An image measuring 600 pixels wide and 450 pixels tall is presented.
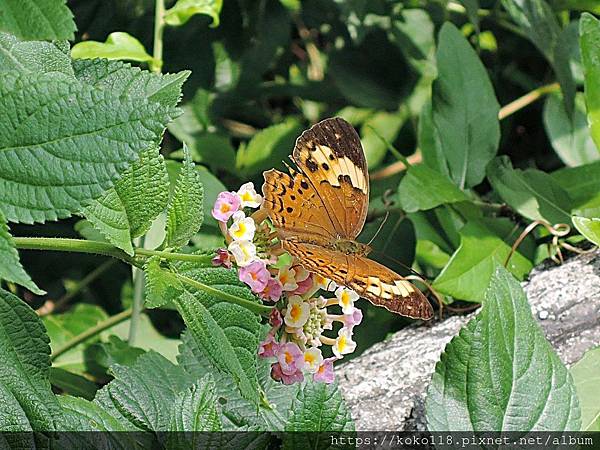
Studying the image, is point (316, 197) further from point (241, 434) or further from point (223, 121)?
point (223, 121)

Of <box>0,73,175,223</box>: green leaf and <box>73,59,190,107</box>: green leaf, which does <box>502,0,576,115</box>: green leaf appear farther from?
<box>0,73,175,223</box>: green leaf

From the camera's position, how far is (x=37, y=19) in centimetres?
78

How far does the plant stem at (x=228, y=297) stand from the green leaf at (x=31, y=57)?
0.61ft

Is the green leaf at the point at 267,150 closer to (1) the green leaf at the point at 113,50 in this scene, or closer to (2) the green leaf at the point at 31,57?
(1) the green leaf at the point at 113,50

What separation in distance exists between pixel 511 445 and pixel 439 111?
570 millimetres

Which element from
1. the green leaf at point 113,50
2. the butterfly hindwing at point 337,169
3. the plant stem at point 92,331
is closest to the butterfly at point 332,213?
the butterfly hindwing at point 337,169

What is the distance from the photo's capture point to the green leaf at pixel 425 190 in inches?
39.7

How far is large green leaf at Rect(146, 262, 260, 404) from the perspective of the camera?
0.62 meters

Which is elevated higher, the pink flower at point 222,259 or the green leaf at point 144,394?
the pink flower at point 222,259

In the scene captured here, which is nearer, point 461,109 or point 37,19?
point 37,19

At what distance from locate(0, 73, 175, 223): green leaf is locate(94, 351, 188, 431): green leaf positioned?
0.84 feet

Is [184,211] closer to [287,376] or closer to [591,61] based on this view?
[287,376]

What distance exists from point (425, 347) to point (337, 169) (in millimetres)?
261

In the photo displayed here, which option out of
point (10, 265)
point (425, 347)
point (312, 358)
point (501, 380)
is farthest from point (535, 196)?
point (10, 265)
